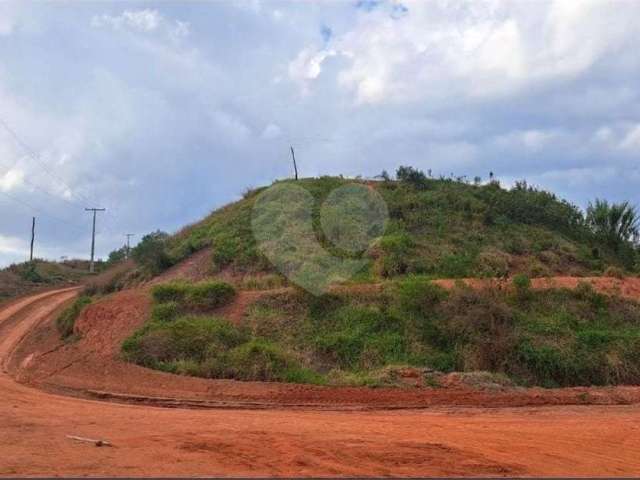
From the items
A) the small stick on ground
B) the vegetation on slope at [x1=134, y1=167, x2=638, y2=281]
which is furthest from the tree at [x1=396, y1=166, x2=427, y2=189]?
the small stick on ground

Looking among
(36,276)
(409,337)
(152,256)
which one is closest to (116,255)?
(36,276)

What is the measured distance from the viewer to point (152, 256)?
34906mm

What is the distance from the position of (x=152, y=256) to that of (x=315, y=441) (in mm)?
25709

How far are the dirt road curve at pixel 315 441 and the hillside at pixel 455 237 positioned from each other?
13550mm

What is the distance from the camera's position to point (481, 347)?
20984 mm

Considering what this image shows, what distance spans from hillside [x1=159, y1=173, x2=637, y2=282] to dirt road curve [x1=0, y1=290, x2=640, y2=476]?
44.5 feet

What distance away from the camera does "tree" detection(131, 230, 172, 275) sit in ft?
114

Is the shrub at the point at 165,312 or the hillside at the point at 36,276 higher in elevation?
the hillside at the point at 36,276

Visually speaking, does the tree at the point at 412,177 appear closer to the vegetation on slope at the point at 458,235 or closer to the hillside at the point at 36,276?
the vegetation on slope at the point at 458,235

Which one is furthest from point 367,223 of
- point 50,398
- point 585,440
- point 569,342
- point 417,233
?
point 585,440

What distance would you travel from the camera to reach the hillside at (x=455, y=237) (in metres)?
30.0

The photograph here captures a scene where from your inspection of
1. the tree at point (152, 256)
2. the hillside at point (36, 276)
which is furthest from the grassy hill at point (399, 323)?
the hillside at point (36, 276)

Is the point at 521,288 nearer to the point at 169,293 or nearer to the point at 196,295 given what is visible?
the point at 196,295

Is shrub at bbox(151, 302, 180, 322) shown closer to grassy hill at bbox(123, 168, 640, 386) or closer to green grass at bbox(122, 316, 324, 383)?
grassy hill at bbox(123, 168, 640, 386)
